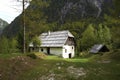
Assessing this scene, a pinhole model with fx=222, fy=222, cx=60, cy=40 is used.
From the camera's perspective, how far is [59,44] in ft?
198

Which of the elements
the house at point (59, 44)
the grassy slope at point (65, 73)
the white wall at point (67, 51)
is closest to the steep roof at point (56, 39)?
the house at point (59, 44)

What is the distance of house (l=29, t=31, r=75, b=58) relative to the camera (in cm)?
6066

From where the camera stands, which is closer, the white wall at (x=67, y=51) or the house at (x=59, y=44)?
the house at (x=59, y=44)

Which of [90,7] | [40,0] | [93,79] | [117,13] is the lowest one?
[93,79]

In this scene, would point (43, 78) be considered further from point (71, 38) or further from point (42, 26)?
point (71, 38)

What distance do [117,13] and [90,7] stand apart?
174057 mm

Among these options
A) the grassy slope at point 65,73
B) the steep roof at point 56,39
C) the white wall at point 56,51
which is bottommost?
the grassy slope at point 65,73

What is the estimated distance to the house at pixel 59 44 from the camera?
60656mm

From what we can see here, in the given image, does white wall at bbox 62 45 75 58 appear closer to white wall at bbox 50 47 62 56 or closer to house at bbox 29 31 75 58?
house at bbox 29 31 75 58

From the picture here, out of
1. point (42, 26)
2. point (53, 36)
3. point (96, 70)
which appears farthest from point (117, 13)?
point (53, 36)

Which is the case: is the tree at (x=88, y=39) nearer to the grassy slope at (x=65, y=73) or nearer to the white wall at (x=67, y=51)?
the white wall at (x=67, y=51)

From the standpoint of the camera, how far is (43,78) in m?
18.9

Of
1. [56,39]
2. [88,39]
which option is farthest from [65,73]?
[88,39]

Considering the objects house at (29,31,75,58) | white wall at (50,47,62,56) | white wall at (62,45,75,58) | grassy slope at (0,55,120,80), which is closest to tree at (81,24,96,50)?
house at (29,31,75,58)
